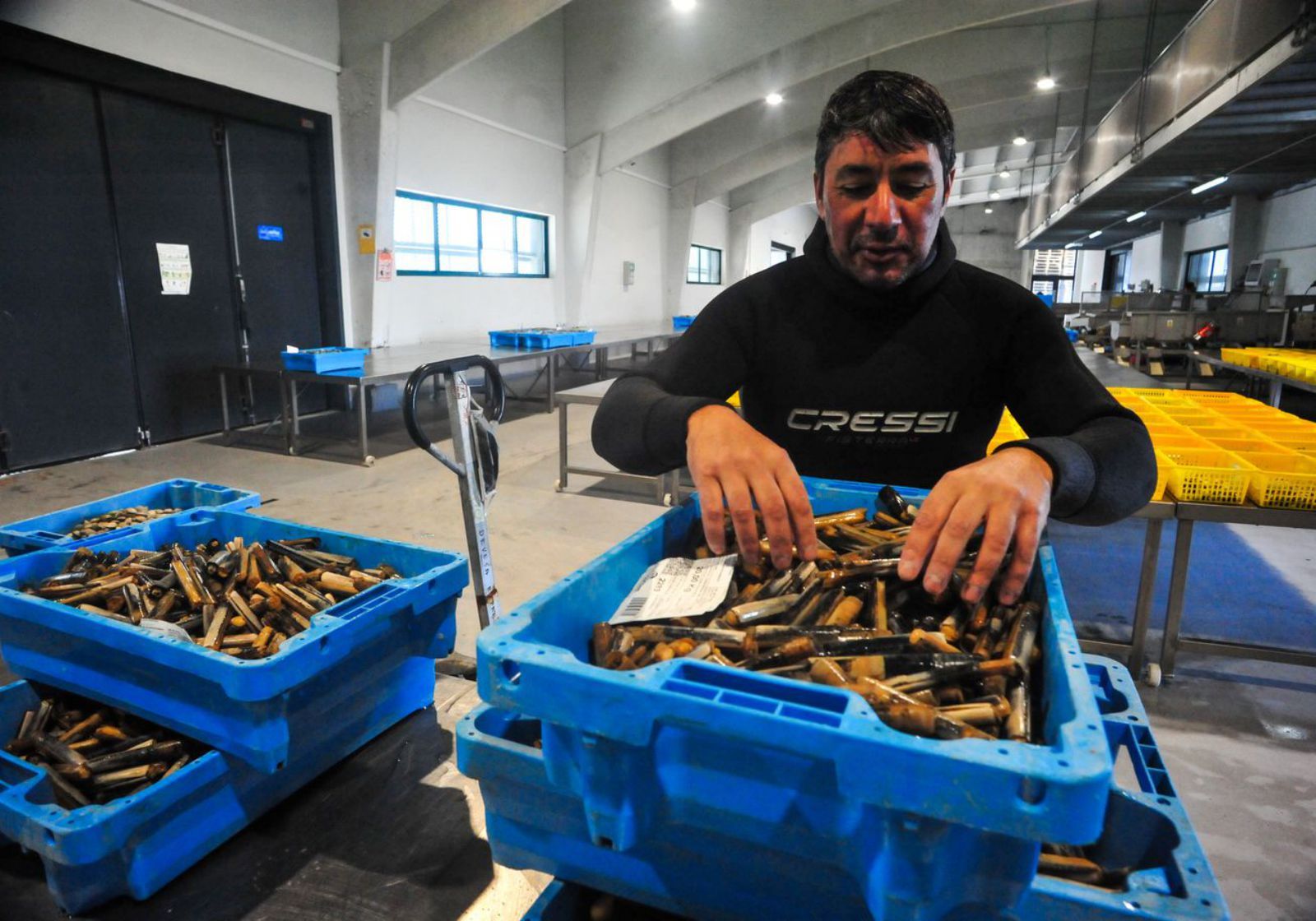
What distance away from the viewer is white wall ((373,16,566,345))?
7.32m

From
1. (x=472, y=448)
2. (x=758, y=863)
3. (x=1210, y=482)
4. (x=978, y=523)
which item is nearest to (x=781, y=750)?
(x=758, y=863)

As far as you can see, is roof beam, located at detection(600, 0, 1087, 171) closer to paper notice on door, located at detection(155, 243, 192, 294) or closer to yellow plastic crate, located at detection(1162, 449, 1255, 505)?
paper notice on door, located at detection(155, 243, 192, 294)

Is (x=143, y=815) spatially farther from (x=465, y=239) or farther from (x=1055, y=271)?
(x=1055, y=271)

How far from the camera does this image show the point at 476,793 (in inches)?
69.5

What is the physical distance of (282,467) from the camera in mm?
4961

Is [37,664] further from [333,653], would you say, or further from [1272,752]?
[1272,752]

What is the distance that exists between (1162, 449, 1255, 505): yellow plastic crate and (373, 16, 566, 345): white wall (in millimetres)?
6284

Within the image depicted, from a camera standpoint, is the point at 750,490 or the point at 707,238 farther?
the point at 707,238

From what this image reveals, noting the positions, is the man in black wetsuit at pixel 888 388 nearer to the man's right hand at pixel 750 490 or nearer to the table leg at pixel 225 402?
the man's right hand at pixel 750 490

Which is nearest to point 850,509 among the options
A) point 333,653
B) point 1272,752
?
point 333,653

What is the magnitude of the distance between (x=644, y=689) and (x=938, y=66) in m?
10.7

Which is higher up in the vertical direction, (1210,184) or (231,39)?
(231,39)

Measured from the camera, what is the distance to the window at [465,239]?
7.49 m

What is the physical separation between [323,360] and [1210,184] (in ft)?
28.5
